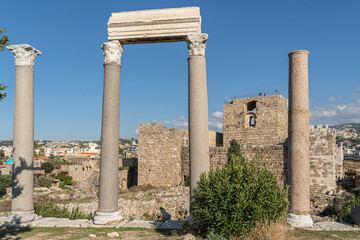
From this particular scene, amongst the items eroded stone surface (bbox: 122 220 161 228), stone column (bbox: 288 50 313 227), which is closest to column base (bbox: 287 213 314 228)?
stone column (bbox: 288 50 313 227)

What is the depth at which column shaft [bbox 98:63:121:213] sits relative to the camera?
29.1 ft

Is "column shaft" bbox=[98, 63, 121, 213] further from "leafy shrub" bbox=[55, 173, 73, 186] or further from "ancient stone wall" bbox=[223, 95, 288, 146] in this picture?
"leafy shrub" bbox=[55, 173, 73, 186]

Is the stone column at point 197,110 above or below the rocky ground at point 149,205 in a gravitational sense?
above

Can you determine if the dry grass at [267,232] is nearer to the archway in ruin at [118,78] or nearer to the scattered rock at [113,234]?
the archway in ruin at [118,78]

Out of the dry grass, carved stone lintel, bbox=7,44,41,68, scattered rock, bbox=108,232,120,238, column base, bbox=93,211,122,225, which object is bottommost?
scattered rock, bbox=108,232,120,238

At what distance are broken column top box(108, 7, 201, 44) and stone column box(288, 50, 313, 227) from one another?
307 cm

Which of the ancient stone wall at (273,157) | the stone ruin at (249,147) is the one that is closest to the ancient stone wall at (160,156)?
the stone ruin at (249,147)

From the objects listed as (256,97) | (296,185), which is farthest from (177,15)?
(256,97)

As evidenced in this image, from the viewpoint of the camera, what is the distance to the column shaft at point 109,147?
29.1 feet

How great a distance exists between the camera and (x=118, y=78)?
9.22m

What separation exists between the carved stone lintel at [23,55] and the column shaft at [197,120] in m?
4.96

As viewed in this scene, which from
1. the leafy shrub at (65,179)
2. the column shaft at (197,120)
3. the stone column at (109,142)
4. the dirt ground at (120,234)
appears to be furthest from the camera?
the leafy shrub at (65,179)

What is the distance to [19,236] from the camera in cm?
767

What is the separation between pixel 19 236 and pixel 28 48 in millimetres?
5443
